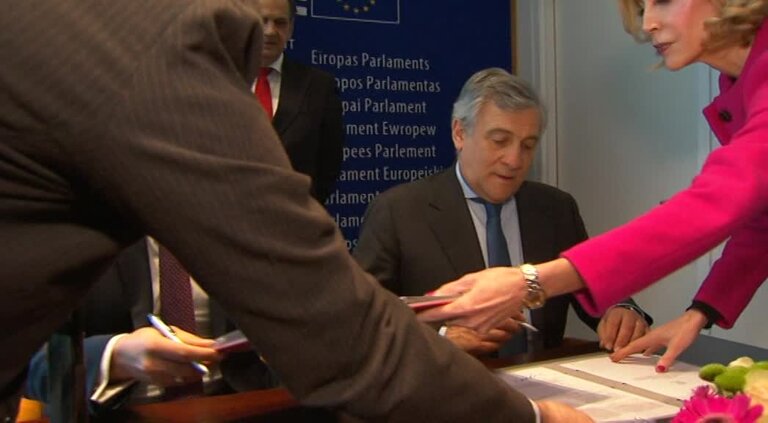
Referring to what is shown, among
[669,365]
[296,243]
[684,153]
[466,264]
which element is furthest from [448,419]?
[684,153]

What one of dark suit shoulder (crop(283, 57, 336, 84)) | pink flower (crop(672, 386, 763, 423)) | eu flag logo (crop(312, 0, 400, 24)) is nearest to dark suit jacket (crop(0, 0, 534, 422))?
pink flower (crop(672, 386, 763, 423))

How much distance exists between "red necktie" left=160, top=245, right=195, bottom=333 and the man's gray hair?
3.38 feet

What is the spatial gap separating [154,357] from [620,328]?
1053 millimetres

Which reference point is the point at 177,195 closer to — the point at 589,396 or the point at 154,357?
the point at 154,357

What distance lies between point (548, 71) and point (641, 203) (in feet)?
2.60

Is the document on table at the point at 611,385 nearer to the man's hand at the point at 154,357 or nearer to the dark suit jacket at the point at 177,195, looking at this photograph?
the man's hand at the point at 154,357

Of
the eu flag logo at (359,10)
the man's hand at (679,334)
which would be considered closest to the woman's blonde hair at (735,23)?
the man's hand at (679,334)

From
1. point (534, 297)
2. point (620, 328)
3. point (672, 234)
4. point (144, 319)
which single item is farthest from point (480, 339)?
point (144, 319)

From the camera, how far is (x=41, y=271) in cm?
59

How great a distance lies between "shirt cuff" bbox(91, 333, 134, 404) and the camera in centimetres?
136

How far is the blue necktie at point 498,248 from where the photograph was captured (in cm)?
218

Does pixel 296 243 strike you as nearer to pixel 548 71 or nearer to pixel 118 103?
pixel 118 103

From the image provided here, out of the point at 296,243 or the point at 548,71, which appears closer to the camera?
the point at 296,243

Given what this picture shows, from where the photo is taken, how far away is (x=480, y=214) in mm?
2340
